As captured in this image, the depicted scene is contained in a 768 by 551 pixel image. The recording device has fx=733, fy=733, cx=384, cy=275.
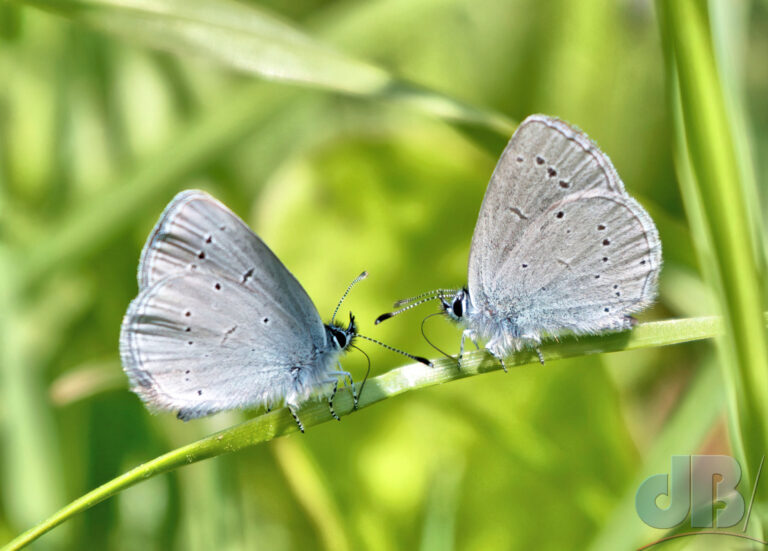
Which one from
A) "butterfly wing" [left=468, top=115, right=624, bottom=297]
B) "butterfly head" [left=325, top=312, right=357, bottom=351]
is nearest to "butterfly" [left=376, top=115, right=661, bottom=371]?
"butterfly wing" [left=468, top=115, right=624, bottom=297]

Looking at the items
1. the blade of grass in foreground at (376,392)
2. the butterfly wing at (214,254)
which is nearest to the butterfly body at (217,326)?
the butterfly wing at (214,254)

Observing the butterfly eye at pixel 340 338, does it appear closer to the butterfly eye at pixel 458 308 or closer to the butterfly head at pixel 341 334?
the butterfly head at pixel 341 334

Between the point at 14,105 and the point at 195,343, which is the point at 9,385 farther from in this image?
the point at 14,105

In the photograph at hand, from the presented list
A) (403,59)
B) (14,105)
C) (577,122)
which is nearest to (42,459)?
(14,105)
